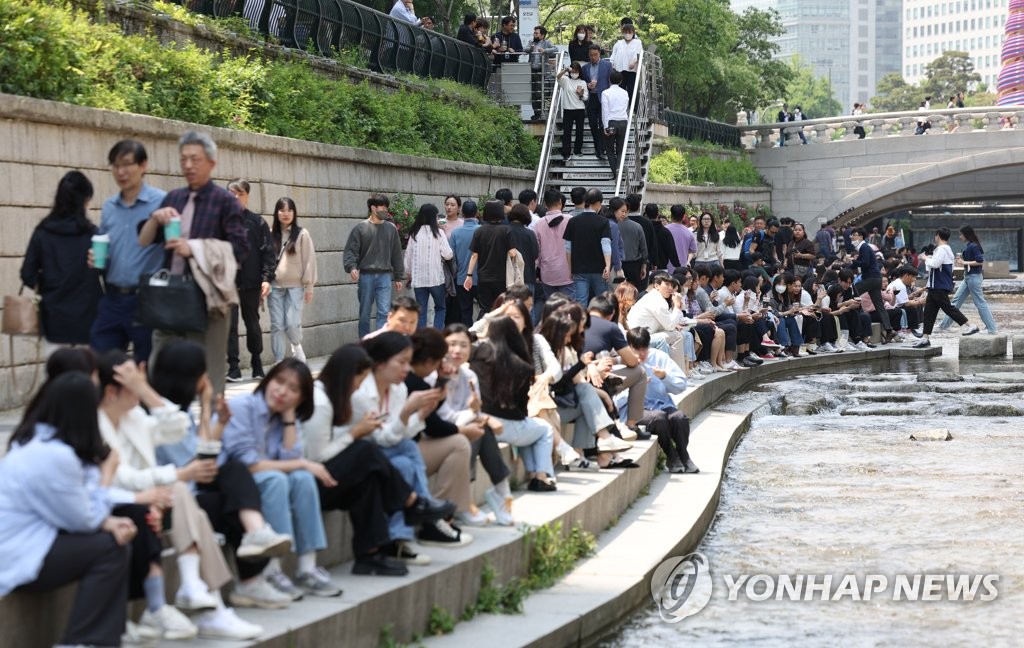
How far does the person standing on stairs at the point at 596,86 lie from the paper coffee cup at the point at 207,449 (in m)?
18.0

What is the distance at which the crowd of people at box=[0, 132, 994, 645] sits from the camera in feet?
18.0

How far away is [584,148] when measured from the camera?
26.5 meters

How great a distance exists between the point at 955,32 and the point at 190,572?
182302 millimetres

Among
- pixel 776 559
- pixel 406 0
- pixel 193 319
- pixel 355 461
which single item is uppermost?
pixel 406 0

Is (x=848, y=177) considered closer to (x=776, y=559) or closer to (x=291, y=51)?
(x=291, y=51)

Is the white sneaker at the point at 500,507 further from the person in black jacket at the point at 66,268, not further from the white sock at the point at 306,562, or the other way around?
the person in black jacket at the point at 66,268

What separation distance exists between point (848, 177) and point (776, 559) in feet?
140

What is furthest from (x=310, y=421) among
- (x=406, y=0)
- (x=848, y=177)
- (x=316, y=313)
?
(x=848, y=177)

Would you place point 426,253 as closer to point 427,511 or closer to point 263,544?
point 427,511

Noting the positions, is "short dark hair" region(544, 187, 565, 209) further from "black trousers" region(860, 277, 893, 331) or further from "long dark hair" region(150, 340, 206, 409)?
"black trousers" region(860, 277, 893, 331)

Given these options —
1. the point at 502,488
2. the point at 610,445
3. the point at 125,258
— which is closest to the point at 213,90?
the point at 610,445

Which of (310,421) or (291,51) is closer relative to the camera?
(310,421)

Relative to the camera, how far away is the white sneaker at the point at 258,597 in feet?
20.8

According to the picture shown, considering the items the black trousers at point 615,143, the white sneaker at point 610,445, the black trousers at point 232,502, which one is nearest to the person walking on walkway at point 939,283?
the black trousers at point 615,143
